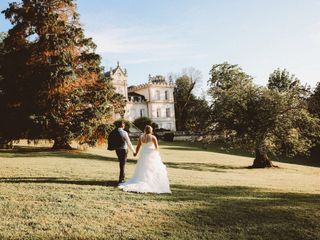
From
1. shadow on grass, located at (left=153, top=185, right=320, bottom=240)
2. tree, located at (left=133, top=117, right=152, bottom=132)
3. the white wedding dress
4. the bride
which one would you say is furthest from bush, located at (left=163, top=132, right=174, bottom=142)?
the white wedding dress

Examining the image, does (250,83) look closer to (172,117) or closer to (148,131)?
(148,131)

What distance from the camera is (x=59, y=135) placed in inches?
1065

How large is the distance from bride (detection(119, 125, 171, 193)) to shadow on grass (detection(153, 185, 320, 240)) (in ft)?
1.88

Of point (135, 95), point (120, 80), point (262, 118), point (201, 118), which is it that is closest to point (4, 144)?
point (201, 118)

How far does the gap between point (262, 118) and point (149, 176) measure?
54.1ft

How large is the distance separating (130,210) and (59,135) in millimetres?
19031

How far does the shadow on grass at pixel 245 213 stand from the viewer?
27.1 feet

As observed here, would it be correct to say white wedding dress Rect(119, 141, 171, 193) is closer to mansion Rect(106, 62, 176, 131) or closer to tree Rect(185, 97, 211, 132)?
tree Rect(185, 97, 211, 132)

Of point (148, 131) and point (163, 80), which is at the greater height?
point (163, 80)

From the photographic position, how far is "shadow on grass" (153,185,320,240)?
826cm

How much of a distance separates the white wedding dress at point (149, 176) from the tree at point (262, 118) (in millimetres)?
15728

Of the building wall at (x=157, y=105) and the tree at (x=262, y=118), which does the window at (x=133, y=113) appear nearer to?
the building wall at (x=157, y=105)

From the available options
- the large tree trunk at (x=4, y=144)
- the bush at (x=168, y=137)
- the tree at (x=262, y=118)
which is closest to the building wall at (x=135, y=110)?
the bush at (x=168, y=137)

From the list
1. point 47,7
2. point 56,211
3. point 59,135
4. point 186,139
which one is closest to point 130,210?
point 56,211
